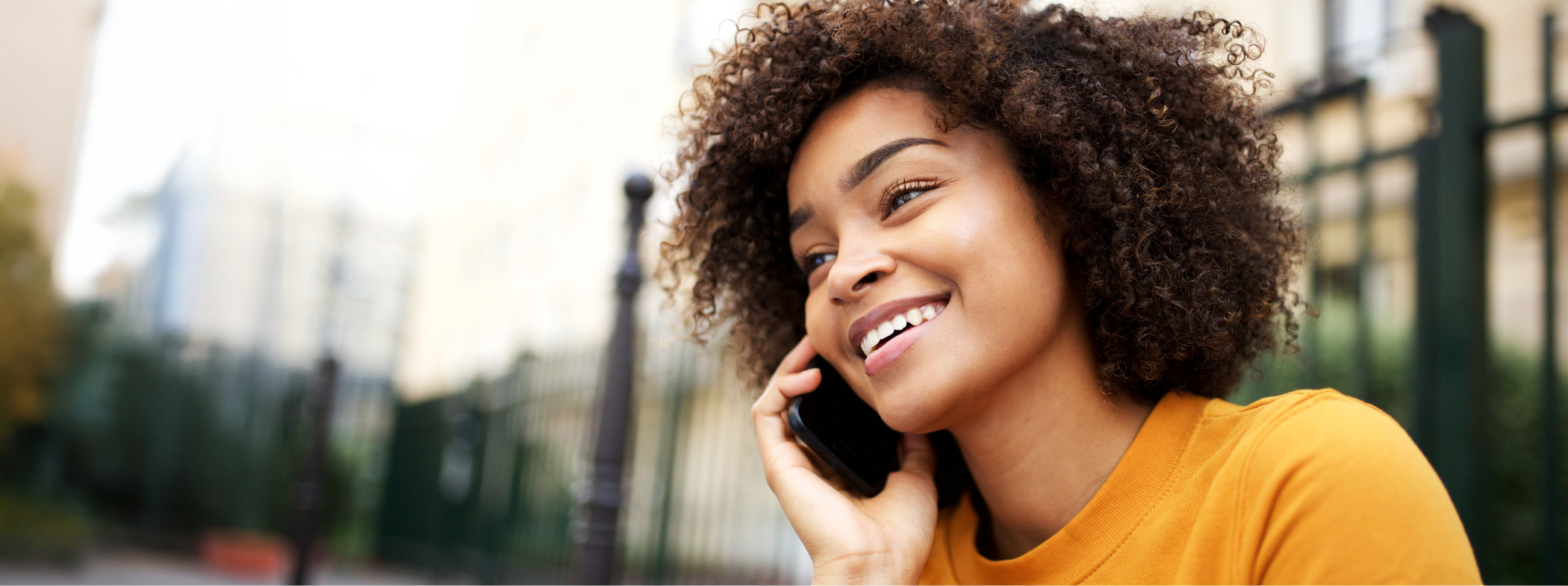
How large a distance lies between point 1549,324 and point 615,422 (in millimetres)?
2983

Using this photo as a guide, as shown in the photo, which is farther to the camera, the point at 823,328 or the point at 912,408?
the point at 823,328

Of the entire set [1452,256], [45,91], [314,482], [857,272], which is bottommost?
[314,482]

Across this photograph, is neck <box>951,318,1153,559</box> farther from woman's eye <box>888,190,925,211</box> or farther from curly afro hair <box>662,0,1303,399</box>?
woman's eye <box>888,190,925,211</box>

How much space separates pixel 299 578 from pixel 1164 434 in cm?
746

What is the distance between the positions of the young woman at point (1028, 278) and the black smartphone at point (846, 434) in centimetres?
4

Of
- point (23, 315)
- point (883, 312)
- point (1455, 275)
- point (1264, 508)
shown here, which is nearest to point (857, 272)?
point (883, 312)

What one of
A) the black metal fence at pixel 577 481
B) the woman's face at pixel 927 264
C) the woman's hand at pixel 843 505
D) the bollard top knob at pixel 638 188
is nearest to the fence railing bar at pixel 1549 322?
the woman's face at pixel 927 264

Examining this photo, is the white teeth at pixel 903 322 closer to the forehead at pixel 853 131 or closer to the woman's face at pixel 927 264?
the woman's face at pixel 927 264

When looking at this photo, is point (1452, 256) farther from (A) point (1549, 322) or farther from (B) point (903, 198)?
(B) point (903, 198)

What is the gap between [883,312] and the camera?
5.41ft

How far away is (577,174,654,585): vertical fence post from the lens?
3271mm

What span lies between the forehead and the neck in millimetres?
524

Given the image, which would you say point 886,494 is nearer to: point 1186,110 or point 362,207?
point 1186,110

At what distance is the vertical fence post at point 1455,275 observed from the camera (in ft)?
8.31
